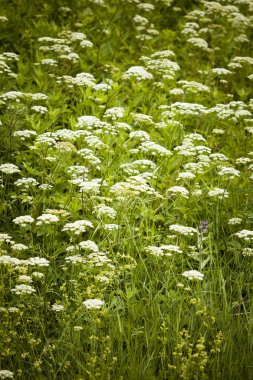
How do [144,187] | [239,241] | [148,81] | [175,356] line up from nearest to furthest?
[175,356] < [144,187] < [239,241] < [148,81]

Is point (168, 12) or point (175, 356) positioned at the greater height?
point (168, 12)

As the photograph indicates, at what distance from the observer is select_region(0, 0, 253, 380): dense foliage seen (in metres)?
3.62

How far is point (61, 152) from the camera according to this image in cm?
521

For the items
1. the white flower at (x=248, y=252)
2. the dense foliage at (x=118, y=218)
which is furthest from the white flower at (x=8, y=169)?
the white flower at (x=248, y=252)

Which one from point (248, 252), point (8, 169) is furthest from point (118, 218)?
point (248, 252)

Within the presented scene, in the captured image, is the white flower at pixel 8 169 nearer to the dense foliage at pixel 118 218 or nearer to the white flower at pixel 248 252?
the dense foliage at pixel 118 218

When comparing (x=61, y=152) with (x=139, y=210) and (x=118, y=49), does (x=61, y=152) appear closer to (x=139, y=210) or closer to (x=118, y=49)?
(x=139, y=210)

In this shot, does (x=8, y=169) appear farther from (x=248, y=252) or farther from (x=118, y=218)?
(x=248, y=252)

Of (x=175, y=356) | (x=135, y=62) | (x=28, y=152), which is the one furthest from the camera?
(x=135, y=62)

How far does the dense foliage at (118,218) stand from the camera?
11.9ft

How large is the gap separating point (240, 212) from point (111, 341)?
199 centimetres

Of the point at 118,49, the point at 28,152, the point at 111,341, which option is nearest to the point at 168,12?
the point at 118,49

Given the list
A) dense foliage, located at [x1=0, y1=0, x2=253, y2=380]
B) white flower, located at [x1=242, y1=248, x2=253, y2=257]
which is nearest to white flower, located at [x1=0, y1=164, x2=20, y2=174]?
dense foliage, located at [x1=0, y1=0, x2=253, y2=380]

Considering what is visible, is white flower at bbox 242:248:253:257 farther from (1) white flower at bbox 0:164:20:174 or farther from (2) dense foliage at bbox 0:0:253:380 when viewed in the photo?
(1) white flower at bbox 0:164:20:174
